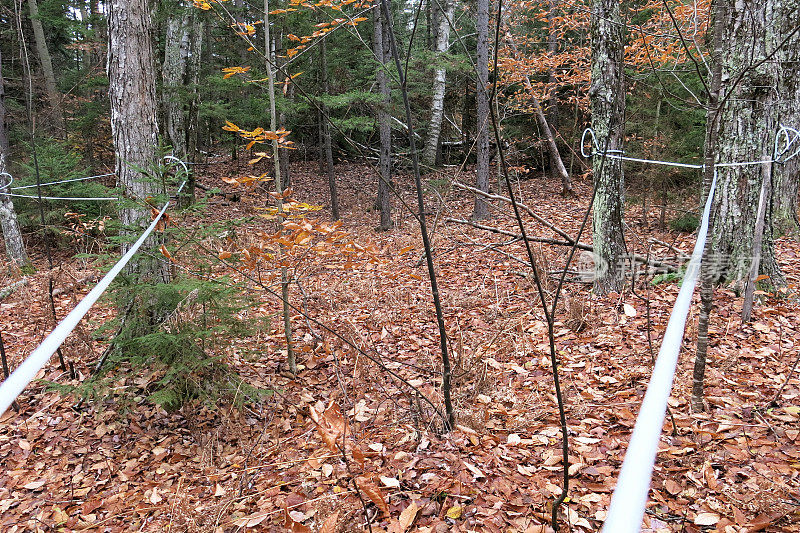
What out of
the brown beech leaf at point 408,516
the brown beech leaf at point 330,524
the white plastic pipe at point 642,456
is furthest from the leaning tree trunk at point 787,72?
the brown beech leaf at point 330,524

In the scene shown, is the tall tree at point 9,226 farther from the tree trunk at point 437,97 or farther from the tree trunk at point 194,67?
the tree trunk at point 437,97

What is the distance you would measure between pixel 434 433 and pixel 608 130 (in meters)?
3.20

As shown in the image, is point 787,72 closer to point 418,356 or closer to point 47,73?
point 418,356

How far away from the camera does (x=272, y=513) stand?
2611 mm

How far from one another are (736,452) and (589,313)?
2212 mm

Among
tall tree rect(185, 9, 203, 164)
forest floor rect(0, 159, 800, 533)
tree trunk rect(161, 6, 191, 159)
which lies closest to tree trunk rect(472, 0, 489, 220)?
forest floor rect(0, 159, 800, 533)

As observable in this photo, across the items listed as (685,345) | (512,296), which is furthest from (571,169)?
(685,345)

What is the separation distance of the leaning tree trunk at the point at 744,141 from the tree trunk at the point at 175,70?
974cm

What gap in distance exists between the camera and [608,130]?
4.27 metres

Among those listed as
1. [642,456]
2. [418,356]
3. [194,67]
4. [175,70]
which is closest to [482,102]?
[194,67]

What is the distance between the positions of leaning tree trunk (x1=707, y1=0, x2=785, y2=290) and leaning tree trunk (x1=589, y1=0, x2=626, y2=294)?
86 cm

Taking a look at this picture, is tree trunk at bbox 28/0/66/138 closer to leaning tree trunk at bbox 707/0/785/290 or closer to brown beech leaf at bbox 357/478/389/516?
brown beech leaf at bbox 357/478/389/516

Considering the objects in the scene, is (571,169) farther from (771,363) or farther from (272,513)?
(272,513)

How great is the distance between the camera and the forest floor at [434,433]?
2295 millimetres
